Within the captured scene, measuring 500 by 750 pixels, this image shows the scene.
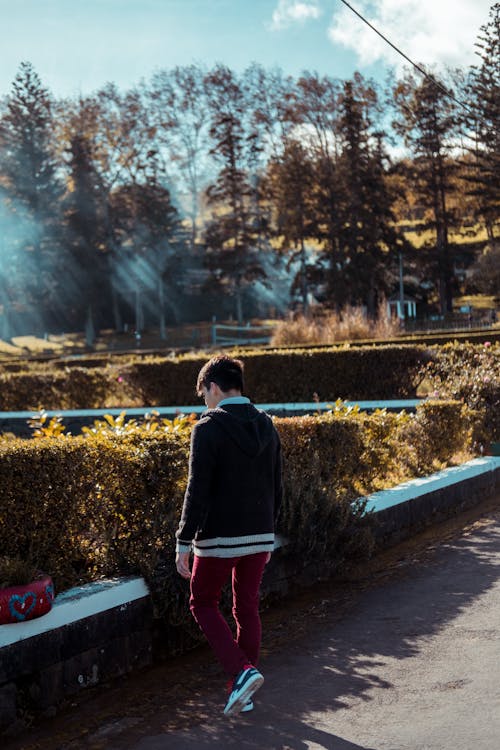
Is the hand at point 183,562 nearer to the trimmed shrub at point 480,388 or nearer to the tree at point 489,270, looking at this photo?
the trimmed shrub at point 480,388

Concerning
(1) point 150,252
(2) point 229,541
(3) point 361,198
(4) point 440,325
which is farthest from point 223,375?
(1) point 150,252

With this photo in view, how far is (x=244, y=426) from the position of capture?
4246mm

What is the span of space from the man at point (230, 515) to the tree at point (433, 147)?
56309 mm

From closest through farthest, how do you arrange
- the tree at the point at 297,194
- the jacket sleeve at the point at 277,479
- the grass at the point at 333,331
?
the jacket sleeve at the point at 277,479 < the grass at the point at 333,331 < the tree at the point at 297,194

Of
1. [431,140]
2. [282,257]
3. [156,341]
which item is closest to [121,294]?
[156,341]

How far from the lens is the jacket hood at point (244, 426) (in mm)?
4195

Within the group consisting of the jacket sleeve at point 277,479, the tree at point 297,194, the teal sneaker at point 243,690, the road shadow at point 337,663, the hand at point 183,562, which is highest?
the tree at point 297,194

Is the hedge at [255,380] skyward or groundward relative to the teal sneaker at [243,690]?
skyward

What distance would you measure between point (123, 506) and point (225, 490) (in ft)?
4.52

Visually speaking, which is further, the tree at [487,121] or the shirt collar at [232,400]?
the tree at [487,121]

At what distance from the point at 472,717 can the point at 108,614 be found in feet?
6.15

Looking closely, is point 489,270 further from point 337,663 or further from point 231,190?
point 337,663

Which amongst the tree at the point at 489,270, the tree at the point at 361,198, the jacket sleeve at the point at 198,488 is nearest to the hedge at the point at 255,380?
the jacket sleeve at the point at 198,488

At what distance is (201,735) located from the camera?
4004 mm
